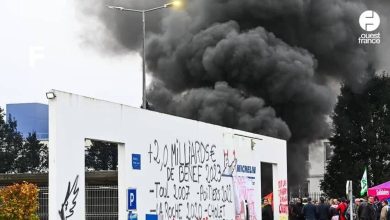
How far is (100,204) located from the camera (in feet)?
53.6

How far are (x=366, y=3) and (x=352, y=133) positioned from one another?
797cm

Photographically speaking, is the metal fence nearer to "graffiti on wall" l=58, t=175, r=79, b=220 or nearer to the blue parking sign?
the blue parking sign

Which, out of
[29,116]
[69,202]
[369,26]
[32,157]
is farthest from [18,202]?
[29,116]

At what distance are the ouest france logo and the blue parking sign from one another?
34.8 meters

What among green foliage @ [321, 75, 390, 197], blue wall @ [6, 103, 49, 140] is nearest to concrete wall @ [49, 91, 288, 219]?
green foliage @ [321, 75, 390, 197]

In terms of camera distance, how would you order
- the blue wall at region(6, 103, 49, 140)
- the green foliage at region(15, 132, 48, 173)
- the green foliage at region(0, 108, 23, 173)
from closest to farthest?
the green foliage at region(0, 108, 23, 173), the green foliage at region(15, 132, 48, 173), the blue wall at region(6, 103, 49, 140)

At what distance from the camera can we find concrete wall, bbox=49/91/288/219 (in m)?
12.8

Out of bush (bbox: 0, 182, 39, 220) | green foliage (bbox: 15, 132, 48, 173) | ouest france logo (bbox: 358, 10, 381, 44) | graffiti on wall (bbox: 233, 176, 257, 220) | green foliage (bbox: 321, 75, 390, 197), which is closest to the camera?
bush (bbox: 0, 182, 39, 220)

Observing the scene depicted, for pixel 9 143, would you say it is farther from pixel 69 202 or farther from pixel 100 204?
pixel 69 202

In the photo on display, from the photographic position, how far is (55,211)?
12453 mm

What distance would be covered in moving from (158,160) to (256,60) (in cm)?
2608

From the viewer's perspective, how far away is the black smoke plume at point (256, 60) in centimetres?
3997

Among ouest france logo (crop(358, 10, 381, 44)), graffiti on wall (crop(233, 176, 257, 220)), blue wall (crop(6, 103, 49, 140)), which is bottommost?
graffiti on wall (crop(233, 176, 257, 220))

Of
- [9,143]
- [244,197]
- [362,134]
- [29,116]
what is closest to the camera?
[244,197]
